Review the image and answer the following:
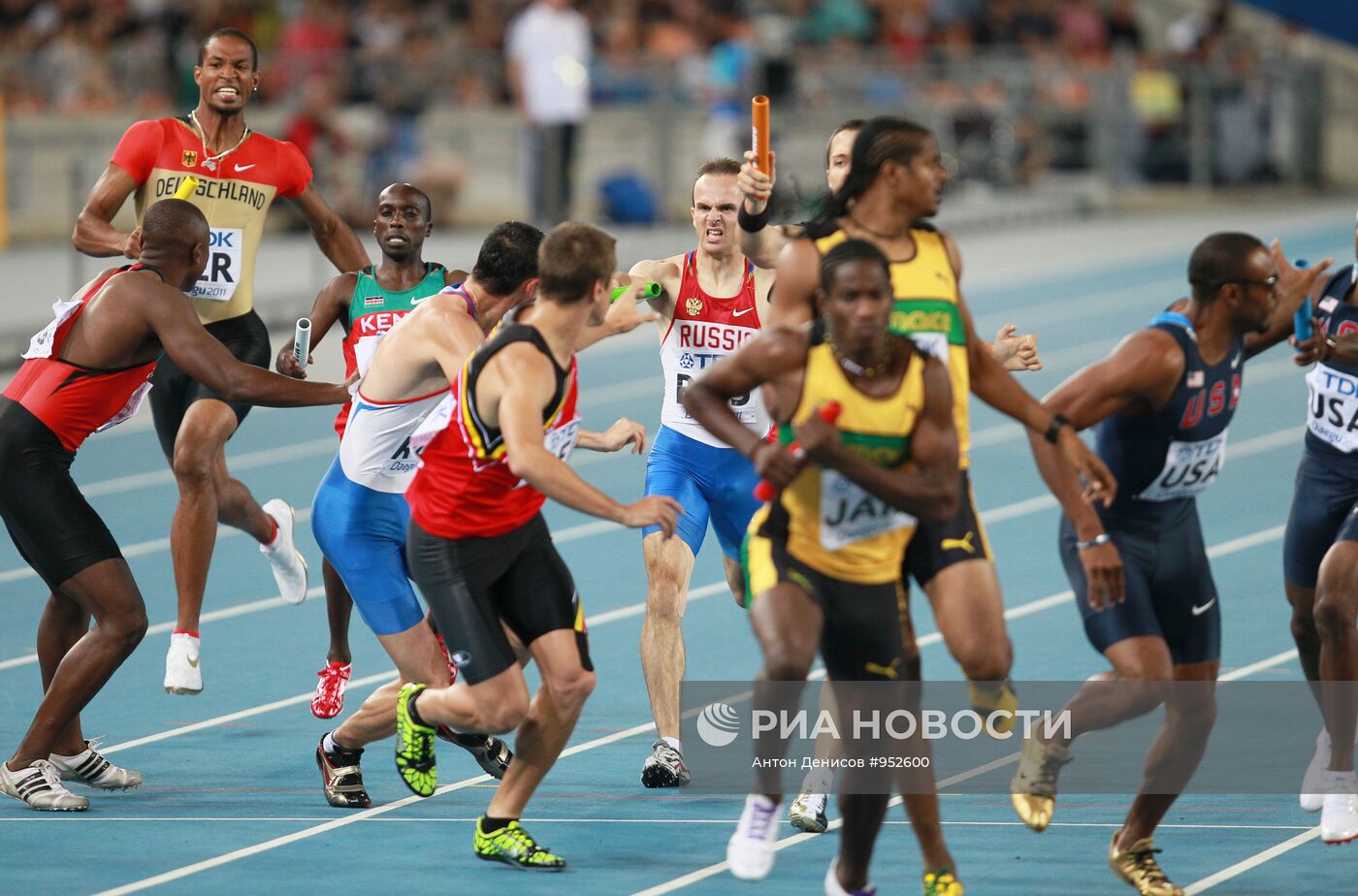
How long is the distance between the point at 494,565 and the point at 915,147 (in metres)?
1.92

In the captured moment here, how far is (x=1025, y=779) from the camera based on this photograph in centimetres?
636

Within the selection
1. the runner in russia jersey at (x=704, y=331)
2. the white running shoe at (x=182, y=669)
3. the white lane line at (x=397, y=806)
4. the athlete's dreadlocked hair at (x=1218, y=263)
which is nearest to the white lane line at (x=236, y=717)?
the white lane line at (x=397, y=806)

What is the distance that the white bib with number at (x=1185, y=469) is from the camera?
20.7 ft

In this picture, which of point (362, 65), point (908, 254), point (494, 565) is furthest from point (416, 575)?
point (362, 65)

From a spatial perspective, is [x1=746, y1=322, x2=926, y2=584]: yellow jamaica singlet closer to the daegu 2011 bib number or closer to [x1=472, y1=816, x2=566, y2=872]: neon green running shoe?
[x1=472, y1=816, x2=566, y2=872]: neon green running shoe

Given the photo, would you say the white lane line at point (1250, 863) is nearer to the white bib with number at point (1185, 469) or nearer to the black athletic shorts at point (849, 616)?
the white bib with number at point (1185, 469)

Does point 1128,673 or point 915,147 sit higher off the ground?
point 915,147

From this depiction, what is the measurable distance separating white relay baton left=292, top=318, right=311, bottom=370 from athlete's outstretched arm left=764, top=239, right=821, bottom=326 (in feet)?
8.09

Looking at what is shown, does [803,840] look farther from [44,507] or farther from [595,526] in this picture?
[595,526]

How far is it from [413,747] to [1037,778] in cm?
209

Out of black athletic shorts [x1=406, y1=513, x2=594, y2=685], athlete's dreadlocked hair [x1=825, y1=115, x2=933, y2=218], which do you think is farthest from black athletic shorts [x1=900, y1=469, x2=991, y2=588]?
black athletic shorts [x1=406, y1=513, x2=594, y2=685]

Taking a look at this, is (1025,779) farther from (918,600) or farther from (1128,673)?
(918,600)

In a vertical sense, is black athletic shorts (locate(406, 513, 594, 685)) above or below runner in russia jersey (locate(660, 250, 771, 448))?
below

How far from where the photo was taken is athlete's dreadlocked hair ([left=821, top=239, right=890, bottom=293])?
18.5ft
